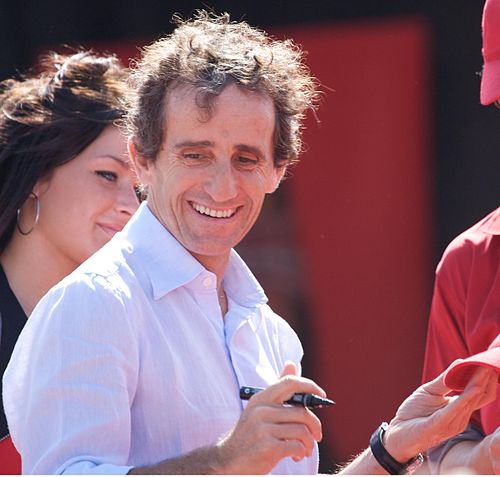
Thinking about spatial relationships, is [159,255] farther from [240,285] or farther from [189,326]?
[240,285]

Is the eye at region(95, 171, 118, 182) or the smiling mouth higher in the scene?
the eye at region(95, 171, 118, 182)

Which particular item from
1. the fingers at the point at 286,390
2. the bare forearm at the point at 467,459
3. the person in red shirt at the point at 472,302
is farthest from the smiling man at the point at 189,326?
the person in red shirt at the point at 472,302

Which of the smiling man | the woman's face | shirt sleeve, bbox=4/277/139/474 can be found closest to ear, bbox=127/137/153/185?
the smiling man

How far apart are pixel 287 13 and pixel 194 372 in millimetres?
2670

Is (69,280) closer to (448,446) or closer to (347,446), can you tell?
(448,446)

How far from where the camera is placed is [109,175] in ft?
9.27

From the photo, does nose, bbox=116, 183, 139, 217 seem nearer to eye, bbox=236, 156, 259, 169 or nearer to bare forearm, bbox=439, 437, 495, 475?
eye, bbox=236, 156, 259, 169

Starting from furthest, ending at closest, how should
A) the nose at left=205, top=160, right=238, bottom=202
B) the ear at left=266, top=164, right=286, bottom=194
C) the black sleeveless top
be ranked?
the black sleeveless top → the ear at left=266, top=164, right=286, bottom=194 → the nose at left=205, top=160, right=238, bottom=202

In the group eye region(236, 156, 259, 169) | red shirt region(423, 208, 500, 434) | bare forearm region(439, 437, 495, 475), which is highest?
eye region(236, 156, 259, 169)

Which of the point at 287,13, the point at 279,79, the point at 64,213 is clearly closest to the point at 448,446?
the point at 279,79

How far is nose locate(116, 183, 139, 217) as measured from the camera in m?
2.78

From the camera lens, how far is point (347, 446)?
439 centimetres

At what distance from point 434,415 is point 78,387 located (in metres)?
0.62

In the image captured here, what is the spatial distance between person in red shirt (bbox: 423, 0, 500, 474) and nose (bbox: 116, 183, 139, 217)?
2.49 feet
